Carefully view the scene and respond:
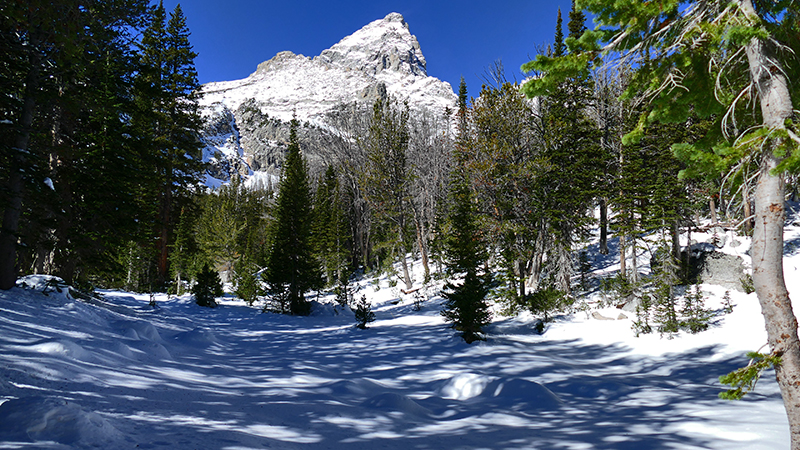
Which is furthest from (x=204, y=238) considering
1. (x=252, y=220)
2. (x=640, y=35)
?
(x=640, y=35)

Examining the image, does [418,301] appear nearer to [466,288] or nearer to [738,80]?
[466,288]

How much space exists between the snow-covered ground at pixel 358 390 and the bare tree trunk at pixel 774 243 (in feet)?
2.98

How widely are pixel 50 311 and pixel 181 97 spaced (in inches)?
746

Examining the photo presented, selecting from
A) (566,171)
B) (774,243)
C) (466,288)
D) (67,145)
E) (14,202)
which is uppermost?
(566,171)

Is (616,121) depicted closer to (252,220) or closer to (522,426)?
(522,426)

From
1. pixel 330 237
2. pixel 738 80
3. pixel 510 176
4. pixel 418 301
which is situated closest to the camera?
pixel 738 80

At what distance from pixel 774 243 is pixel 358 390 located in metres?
5.69

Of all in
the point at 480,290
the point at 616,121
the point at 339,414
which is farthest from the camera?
the point at 616,121

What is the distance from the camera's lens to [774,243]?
12.2ft

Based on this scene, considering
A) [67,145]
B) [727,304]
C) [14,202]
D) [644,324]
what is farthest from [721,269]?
[67,145]

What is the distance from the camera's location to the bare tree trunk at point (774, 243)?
11.6 feet

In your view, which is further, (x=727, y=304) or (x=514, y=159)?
(x=514, y=159)

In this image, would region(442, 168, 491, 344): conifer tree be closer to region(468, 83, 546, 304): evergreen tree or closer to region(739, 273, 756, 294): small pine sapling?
region(468, 83, 546, 304): evergreen tree

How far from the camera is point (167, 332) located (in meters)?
9.97
